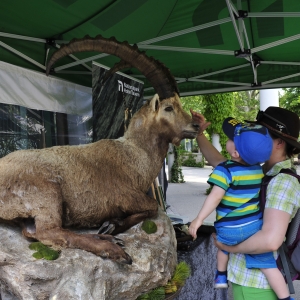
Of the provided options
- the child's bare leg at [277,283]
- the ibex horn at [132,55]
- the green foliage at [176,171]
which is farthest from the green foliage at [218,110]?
the child's bare leg at [277,283]

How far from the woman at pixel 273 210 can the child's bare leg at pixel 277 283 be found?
0.05 metres

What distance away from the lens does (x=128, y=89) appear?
4062 millimetres

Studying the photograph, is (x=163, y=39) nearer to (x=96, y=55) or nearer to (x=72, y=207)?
(x=96, y=55)

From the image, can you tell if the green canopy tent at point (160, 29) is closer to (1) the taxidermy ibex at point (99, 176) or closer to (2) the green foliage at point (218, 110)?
(1) the taxidermy ibex at point (99, 176)

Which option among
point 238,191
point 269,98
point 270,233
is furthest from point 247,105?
point 270,233

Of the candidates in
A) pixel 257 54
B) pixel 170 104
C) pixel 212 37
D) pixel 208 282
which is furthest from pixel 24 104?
pixel 257 54

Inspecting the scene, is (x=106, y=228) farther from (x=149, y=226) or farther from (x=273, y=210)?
(x=273, y=210)

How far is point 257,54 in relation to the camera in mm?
4383

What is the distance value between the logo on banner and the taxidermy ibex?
1.71 m

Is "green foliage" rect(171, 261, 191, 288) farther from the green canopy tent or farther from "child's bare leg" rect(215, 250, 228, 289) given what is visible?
the green canopy tent

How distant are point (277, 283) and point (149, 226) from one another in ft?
2.48

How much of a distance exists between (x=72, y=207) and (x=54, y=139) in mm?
2180

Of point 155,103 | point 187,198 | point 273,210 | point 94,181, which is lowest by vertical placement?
point 187,198

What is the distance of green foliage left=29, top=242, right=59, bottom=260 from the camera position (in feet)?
5.15
